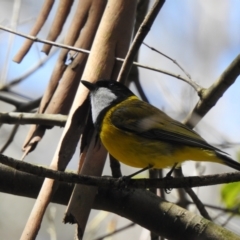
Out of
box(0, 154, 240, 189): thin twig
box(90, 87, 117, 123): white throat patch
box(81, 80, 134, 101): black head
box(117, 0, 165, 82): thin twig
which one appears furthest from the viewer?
box(90, 87, 117, 123): white throat patch

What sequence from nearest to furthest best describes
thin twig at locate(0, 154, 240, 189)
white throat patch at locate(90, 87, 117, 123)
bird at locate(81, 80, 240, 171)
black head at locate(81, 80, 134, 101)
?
thin twig at locate(0, 154, 240, 189), black head at locate(81, 80, 134, 101), bird at locate(81, 80, 240, 171), white throat patch at locate(90, 87, 117, 123)

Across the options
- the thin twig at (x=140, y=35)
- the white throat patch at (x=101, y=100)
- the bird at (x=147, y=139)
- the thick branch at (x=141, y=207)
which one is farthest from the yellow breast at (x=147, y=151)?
the thin twig at (x=140, y=35)

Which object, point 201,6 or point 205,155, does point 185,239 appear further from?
point 201,6

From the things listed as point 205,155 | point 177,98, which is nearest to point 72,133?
point 205,155

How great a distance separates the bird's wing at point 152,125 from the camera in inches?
94.3

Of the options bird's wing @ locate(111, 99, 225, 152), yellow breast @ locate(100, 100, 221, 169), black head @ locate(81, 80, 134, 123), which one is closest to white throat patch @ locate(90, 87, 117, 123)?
black head @ locate(81, 80, 134, 123)

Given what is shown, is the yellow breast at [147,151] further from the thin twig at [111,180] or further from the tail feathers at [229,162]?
the thin twig at [111,180]

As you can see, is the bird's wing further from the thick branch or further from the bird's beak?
the bird's beak

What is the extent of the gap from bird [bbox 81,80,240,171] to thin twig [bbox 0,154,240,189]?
39 centimetres

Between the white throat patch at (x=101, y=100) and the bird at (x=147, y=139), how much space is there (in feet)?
0.04

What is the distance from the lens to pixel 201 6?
6.25 m

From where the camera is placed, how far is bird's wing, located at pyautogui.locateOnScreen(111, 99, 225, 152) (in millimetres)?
2396

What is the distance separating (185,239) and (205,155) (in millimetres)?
409

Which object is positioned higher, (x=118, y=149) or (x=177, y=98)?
(x=118, y=149)
